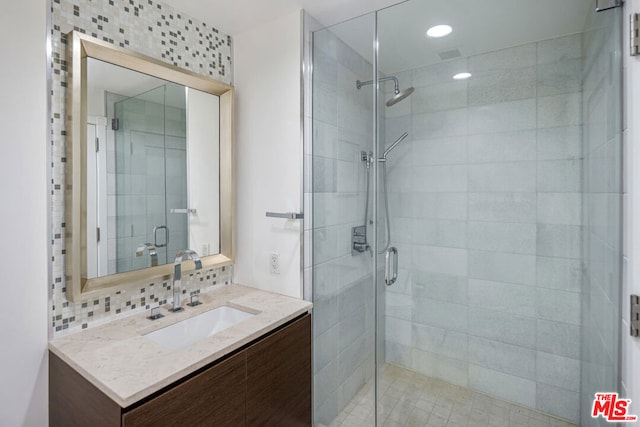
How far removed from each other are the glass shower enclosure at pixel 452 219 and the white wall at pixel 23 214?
1198mm

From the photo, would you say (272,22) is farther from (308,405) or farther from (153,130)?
(308,405)

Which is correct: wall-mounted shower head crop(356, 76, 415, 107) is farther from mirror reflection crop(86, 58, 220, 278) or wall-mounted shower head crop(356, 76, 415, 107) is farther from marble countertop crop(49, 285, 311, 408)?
marble countertop crop(49, 285, 311, 408)

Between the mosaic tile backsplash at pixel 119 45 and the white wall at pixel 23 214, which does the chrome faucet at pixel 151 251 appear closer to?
the mosaic tile backsplash at pixel 119 45

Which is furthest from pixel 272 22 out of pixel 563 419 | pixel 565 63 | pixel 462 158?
pixel 563 419

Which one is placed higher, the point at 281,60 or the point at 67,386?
the point at 281,60

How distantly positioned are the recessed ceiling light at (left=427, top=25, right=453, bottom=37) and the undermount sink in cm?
169

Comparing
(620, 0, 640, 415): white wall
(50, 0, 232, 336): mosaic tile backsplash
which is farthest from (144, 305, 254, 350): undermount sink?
(620, 0, 640, 415): white wall

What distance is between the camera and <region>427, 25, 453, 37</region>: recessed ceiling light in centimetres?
151

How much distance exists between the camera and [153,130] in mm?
1563

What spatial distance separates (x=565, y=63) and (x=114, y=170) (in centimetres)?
216

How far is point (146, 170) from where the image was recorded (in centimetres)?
154

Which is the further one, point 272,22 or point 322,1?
point 272,22

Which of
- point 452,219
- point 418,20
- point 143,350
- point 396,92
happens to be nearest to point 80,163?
point 143,350

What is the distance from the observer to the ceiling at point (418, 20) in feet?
4.51
